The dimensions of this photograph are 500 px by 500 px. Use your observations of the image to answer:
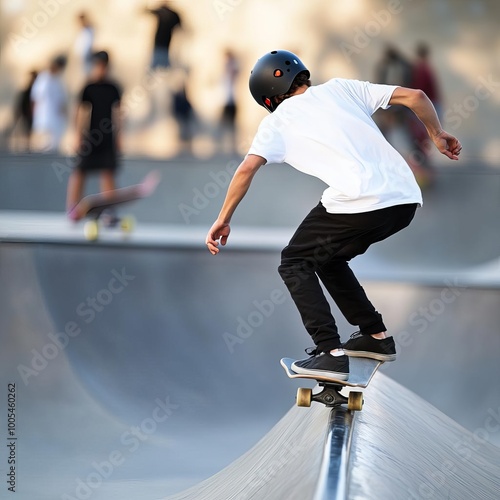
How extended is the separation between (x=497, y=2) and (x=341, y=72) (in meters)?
2.93

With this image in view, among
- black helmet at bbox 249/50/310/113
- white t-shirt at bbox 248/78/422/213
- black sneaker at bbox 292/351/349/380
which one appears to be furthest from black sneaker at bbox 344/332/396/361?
black helmet at bbox 249/50/310/113

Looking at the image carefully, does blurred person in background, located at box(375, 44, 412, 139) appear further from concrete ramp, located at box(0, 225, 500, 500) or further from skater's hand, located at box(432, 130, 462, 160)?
skater's hand, located at box(432, 130, 462, 160)

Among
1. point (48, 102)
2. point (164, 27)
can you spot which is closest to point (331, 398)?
point (164, 27)

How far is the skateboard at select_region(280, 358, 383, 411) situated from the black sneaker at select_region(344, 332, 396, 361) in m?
0.08

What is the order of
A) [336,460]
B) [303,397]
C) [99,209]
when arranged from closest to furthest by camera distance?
[336,460] < [303,397] < [99,209]

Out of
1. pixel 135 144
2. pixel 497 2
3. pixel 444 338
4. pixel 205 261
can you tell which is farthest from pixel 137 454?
pixel 497 2

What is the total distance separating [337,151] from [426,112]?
502 millimetres

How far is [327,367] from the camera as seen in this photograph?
12.3 ft

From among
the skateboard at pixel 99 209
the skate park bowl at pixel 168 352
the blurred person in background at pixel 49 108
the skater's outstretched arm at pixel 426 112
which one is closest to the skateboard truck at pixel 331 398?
the skater's outstretched arm at pixel 426 112

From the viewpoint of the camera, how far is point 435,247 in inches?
440

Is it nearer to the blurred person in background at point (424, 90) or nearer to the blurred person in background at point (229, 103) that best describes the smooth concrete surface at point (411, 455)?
the blurred person in background at point (424, 90)

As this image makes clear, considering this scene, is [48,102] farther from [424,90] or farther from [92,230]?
[424,90]

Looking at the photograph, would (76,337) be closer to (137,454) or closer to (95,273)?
(95,273)

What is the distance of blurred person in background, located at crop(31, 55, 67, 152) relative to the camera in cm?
1302
